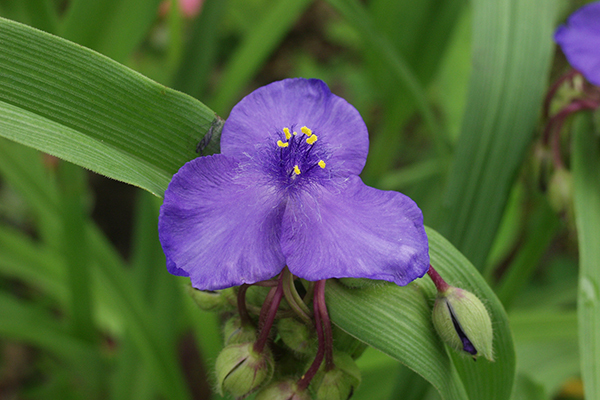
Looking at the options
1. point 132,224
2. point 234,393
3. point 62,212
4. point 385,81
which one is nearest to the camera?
point 234,393

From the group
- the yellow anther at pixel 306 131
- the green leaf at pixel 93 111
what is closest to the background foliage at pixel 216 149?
the green leaf at pixel 93 111

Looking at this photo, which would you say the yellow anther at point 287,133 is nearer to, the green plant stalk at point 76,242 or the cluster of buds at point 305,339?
the cluster of buds at point 305,339

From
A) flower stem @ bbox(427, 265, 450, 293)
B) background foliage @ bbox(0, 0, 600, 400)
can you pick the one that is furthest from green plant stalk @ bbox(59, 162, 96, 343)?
flower stem @ bbox(427, 265, 450, 293)

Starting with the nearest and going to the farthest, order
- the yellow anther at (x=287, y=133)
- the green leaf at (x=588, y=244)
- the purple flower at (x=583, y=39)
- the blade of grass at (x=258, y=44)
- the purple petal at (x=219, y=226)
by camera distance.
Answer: the purple petal at (x=219, y=226)
the yellow anther at (x=287, y=133)
the green leaf at (x=588, y=244)
the purple flower at (x=583, y=39)
the blade of grass at (x=258, y=44)

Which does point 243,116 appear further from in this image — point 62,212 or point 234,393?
point 62,212

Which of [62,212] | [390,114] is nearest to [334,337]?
[62,212]

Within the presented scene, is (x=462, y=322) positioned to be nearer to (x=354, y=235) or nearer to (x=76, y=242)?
(x=354, y=235)

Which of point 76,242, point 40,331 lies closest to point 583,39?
point 76,242
